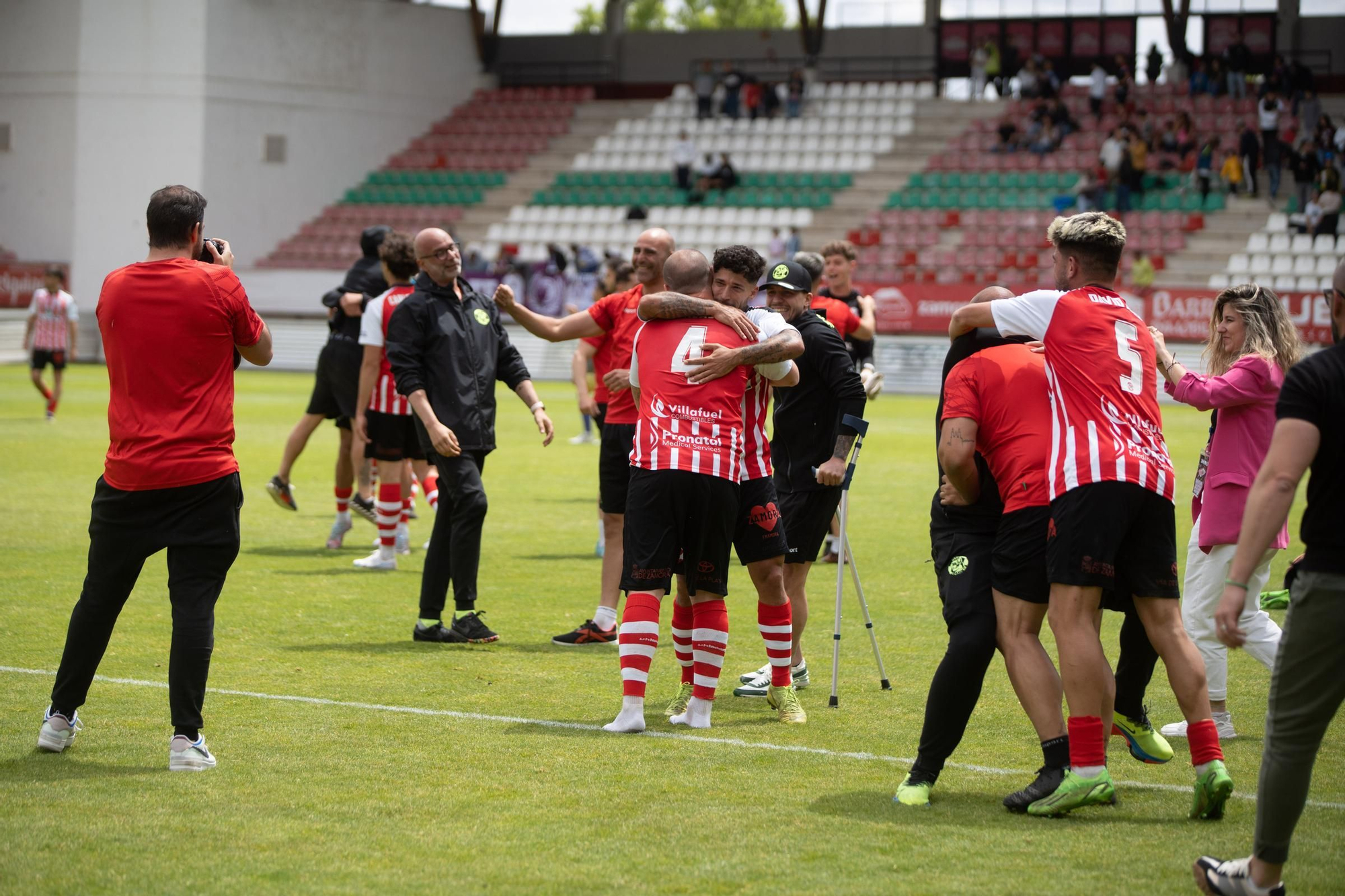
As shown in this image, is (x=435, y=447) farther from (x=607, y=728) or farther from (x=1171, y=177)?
(x=1171, y=177)

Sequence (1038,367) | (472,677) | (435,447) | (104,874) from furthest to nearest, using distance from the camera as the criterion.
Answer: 1. (435,447)
2. (472,677)
3. (1038,367)
4. (104,874)

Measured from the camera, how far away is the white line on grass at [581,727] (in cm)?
559

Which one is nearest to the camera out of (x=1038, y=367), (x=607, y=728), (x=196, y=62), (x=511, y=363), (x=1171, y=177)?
(x=1038, y=367)

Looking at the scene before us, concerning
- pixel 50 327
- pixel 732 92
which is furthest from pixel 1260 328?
pixel 732 92

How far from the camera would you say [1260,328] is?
6160 mm

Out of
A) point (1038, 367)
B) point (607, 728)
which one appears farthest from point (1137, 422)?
point (607, 728)

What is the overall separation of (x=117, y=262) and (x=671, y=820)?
41140 millimetres

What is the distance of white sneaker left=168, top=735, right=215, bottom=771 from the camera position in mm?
5512

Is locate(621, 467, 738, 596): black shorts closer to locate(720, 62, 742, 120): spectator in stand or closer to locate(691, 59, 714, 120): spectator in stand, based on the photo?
locate(720, 62, 742, 120): spectator in stand

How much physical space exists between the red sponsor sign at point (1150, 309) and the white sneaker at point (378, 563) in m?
19.3

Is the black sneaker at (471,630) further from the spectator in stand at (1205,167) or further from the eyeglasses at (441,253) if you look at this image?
the spectator in stand at (1205,167)

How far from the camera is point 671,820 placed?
5.00 meters

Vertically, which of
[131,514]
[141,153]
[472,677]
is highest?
[141,153]

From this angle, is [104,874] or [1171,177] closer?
[104,874]
